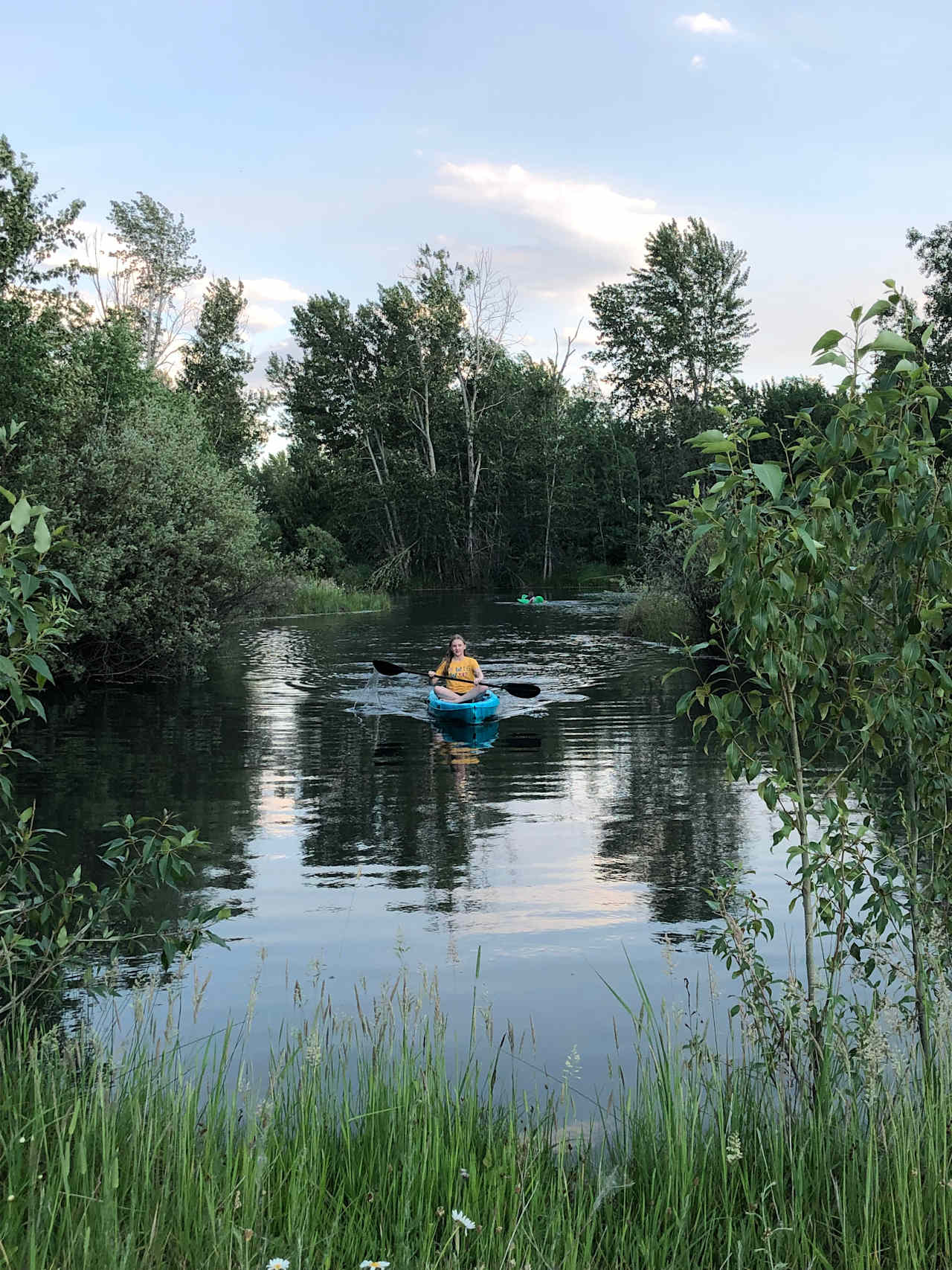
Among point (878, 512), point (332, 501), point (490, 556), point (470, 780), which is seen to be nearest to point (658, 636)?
point (470, 780)

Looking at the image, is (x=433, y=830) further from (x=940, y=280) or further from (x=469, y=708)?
(x=940, y=280)

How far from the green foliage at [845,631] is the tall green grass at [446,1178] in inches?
24.1

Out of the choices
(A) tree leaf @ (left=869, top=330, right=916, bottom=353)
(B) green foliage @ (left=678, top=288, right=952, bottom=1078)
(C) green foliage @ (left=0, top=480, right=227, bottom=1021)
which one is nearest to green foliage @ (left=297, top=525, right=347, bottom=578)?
(C) green foliage @ (left=0, top=480, right=227, bottom=1021)

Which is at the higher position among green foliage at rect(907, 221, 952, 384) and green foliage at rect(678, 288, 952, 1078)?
green foliage at rect(907, 221, 952, 384)

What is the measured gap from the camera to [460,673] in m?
20.5

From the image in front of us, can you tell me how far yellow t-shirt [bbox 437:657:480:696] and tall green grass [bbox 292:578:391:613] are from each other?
94.4 feet

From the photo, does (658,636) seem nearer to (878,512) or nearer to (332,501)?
(878,512)

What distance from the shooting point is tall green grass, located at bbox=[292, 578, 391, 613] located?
49.7 metres

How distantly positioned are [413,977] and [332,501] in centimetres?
6962

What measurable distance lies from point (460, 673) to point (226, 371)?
4704cm

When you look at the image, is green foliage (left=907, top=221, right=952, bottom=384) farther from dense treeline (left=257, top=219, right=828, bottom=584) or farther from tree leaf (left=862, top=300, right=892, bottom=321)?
tree leaf (left=862, top=300, right=892, bottom=321)

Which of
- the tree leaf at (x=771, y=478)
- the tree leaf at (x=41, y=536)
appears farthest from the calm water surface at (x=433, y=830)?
the tree leaf at (x=41, y=536)

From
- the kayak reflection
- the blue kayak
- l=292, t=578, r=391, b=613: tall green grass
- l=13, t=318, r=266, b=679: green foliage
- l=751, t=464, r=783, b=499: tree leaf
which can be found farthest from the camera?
l=292, t=578, r=391, b=613: tall green grass

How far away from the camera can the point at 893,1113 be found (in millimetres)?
3852
